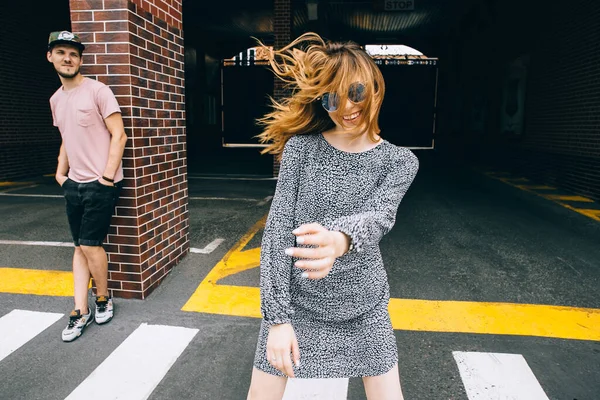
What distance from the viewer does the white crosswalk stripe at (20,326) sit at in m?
3.56

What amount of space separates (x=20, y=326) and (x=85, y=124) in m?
1.78

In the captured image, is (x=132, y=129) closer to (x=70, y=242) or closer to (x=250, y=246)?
(x=250, y=246)

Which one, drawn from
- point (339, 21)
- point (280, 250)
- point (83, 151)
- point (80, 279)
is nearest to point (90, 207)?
point (83, 151)

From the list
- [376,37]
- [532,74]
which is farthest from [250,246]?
[376,37]

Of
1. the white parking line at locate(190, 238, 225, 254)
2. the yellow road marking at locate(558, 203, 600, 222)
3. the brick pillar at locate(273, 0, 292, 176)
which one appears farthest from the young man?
the brick pillar at locate(273, 0, 292, 176)

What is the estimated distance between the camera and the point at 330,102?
1.65 m

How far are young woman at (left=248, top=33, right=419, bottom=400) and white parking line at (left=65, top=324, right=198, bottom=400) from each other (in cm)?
154

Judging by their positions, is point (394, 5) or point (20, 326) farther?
point (394, 5)

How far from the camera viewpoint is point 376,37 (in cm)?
2522

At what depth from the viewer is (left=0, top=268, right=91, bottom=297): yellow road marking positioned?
458 centimetres

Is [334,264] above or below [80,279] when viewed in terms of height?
above

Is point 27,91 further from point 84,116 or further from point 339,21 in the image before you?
point 339,21

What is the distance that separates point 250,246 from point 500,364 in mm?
3539

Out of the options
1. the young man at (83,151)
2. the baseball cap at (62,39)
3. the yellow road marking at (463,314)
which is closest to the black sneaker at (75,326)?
the young man at (83,151)
